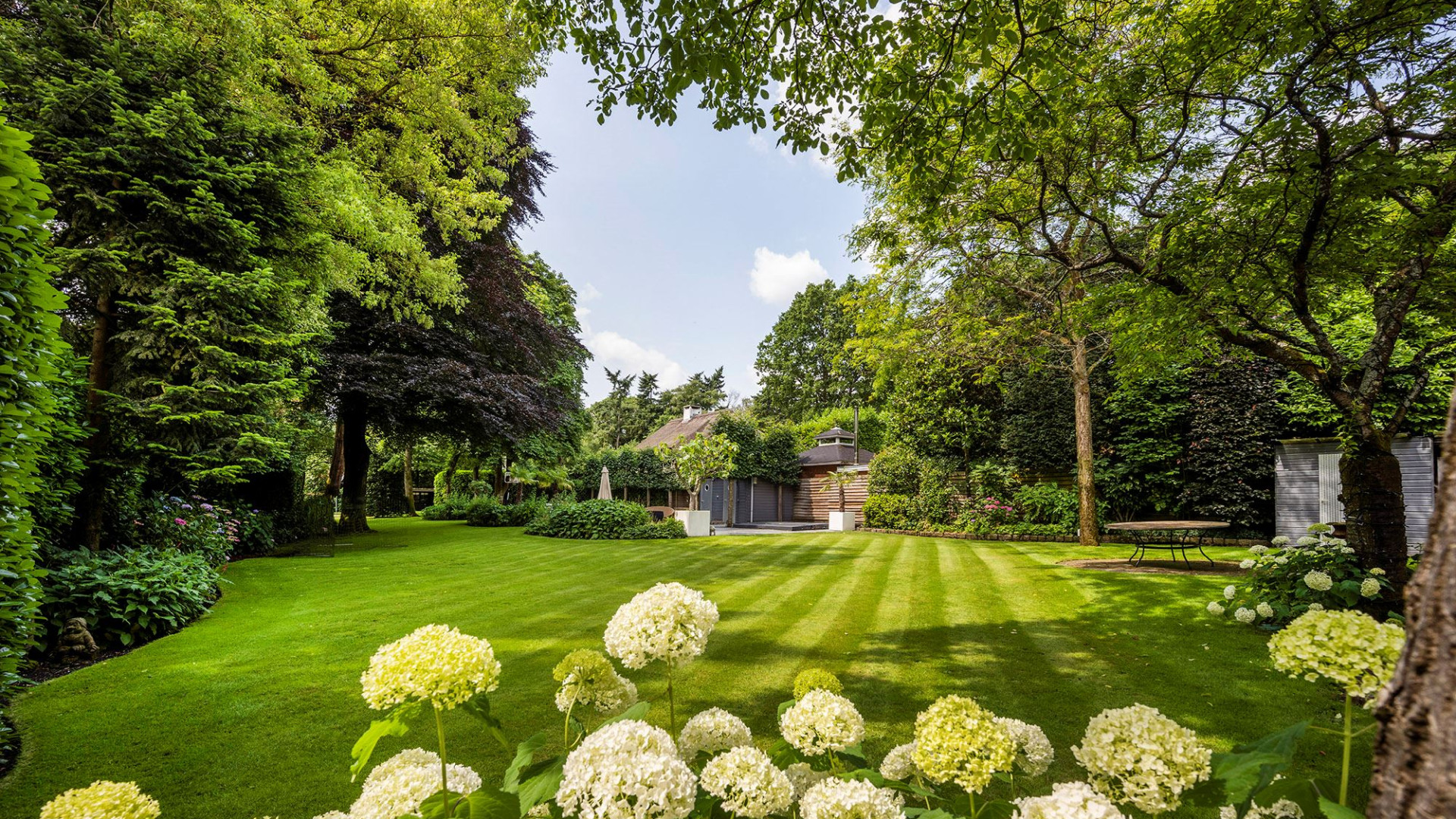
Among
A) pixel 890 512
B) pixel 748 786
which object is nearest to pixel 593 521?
pixel 890 512

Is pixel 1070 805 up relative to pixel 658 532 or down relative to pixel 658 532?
up

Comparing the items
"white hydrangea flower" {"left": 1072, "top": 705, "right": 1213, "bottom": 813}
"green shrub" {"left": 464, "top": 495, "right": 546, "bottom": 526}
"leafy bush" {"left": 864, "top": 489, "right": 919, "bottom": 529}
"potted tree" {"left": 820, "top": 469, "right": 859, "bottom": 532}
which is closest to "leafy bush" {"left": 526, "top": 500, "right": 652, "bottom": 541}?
"green shrub" {"left": 464, "top": 495, "right": 546, "bottom": 526}

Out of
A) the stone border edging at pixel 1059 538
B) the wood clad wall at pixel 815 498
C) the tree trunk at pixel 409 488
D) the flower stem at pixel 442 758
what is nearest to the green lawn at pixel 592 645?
the flower stem at pixel 442 758

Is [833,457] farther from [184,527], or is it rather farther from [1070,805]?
[1070,805]

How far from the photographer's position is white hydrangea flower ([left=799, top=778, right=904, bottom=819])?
1.09 m

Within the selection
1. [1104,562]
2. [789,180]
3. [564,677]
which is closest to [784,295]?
[789,180]

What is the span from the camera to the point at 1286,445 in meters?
11.3

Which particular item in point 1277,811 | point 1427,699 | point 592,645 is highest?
point 1427,699

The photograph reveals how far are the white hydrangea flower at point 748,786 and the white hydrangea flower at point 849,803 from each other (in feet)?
0.18

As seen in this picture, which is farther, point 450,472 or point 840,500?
point 450,472

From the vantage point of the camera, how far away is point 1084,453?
11.5 meters

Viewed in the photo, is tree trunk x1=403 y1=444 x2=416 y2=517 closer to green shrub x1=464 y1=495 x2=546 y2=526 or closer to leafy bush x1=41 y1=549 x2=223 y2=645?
green shrub x1=464 y1=495 x2=546 y2=526

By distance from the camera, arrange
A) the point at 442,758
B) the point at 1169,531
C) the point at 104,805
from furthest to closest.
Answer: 1. the point at 1169,531
2. the point at 442,758
3. the point at 104,805

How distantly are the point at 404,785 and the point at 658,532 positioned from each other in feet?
45.8
